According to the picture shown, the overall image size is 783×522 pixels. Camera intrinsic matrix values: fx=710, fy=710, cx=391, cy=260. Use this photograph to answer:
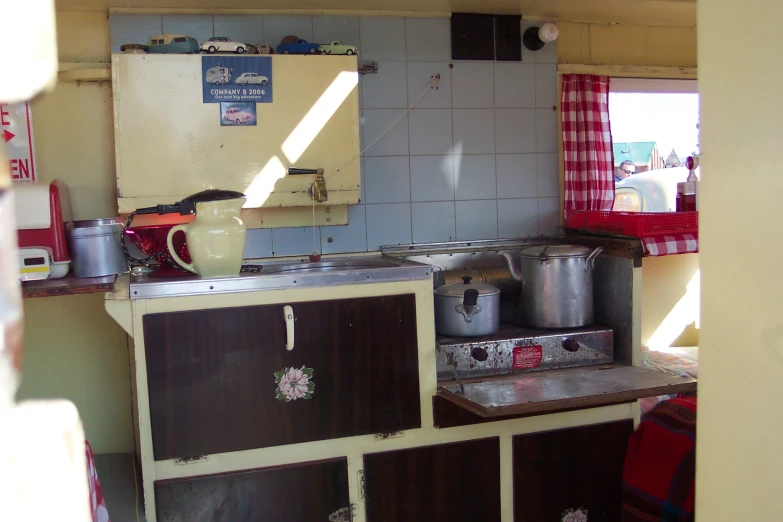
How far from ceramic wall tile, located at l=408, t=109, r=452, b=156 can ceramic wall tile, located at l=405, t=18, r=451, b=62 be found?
0.83 feet

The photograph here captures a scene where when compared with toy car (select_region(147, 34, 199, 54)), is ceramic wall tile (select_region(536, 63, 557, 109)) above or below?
below

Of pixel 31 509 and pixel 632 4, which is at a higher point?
pixel 632 4

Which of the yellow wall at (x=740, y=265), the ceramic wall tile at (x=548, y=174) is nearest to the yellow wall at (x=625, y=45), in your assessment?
the ceramic wall tile at (x=548, y=174)

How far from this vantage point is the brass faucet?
294 cm

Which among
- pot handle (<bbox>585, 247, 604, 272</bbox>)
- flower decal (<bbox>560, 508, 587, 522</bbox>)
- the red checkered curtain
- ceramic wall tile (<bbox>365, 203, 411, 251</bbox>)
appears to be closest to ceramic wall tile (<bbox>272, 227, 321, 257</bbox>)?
ceramic wall tile (<bbox>365, 203, 411, 251</bbox>)

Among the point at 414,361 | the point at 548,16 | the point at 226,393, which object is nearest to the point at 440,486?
the point at 414,361

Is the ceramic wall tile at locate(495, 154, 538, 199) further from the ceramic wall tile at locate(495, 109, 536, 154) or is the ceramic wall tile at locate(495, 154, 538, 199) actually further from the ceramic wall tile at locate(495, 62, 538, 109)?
the ceramic wall tile at locate(495, 62, 538, 109)

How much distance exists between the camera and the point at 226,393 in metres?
2.41

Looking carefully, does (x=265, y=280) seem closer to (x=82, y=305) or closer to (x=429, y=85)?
(x=82, y=305)

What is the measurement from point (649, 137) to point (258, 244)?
223 cm

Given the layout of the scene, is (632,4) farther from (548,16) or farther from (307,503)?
(307,503)

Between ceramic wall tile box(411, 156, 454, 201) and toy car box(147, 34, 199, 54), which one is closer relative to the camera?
toy car box(147, 34, 199, 54)

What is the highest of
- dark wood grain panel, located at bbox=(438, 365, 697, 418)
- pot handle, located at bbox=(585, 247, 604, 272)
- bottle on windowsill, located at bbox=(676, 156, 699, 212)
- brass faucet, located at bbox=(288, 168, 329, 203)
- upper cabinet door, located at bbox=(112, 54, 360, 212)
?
upper cabinet door, located at bbox=(112, 54, 360, 212)

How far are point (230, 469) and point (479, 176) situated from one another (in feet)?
6.02
